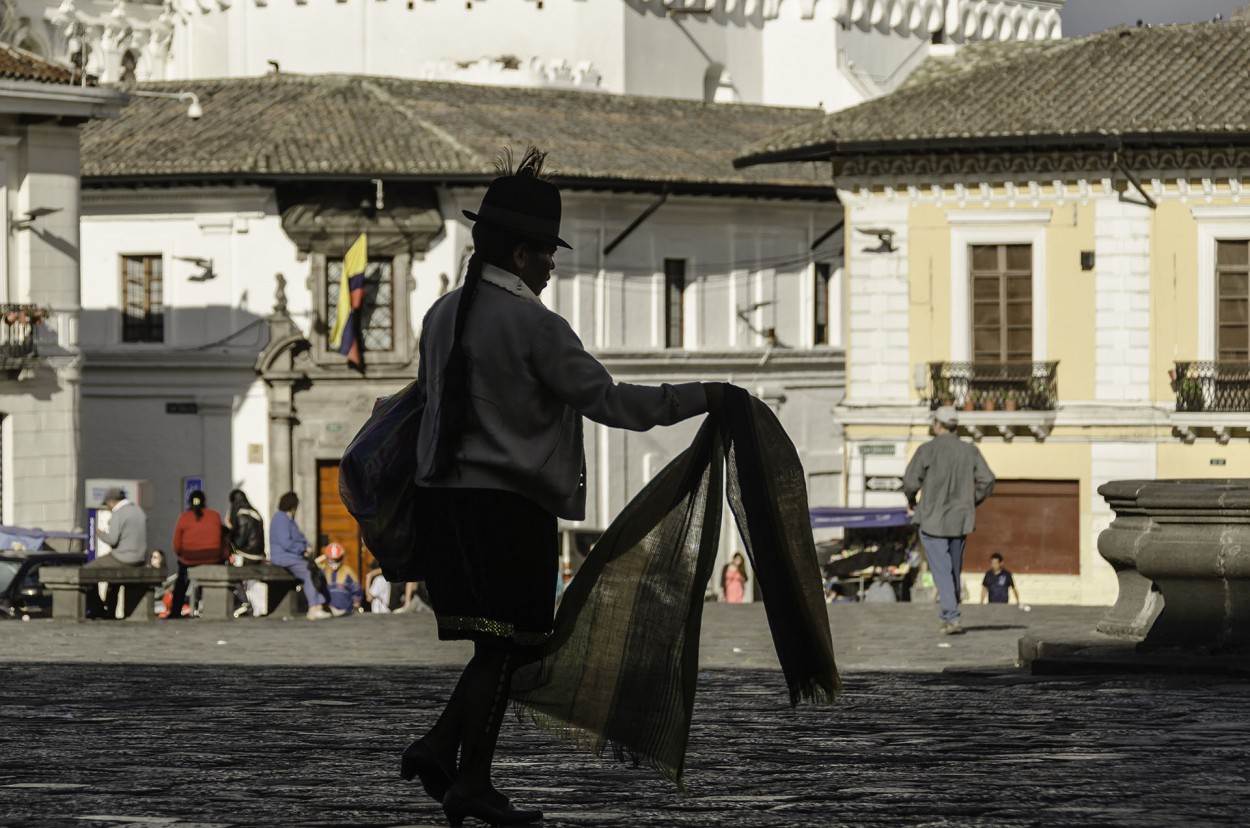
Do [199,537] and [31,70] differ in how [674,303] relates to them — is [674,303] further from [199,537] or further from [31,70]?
[199,537]

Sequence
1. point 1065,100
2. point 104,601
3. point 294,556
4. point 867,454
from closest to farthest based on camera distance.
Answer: point 104,601
point 294,556
point 1065,100
point 867,454

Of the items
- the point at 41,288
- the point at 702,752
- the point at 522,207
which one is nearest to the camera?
the point at 522,207

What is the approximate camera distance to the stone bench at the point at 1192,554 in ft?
44.2

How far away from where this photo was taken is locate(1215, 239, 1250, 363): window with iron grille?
42250 millimetres

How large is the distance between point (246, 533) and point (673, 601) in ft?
70.9

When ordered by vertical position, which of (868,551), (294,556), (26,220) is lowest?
(868,551)

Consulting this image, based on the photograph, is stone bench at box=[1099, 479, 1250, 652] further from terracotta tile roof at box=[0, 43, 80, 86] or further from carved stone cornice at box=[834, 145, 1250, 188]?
terracotta tile roof at box=[0, 43, 80, 86]

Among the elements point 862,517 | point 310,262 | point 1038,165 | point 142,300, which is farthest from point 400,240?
point 1038,165

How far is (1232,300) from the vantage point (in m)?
42.3

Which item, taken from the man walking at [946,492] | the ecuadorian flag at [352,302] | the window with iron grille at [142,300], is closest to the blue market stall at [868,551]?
the ecuadorian flag at [352,302]

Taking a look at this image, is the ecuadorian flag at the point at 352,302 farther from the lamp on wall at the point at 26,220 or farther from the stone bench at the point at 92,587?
the stone bench at the point at 92,587

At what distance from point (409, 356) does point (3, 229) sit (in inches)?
370

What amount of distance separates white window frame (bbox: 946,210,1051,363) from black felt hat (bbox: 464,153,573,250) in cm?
3547

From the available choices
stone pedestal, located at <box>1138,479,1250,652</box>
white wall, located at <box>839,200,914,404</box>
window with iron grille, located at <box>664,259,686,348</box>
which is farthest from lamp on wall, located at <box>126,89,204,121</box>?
stone pedestal, located at <box>1138,479,1250,652</box>
